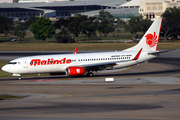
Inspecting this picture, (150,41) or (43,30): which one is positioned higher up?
(43,30)

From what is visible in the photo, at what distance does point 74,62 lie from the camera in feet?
152

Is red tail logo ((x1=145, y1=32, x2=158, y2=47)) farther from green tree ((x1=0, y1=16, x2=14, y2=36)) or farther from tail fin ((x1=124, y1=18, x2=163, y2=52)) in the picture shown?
green tree ((x1=0, y1=16, x2=14, y2=36))

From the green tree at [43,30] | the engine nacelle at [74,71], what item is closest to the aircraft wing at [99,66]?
the engine nacelle at [74,71]

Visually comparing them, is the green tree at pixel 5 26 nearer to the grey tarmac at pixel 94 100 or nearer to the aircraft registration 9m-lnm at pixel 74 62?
the aircraft registration 9m-lnm at pixel 74 62

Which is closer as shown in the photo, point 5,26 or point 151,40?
point 151,40

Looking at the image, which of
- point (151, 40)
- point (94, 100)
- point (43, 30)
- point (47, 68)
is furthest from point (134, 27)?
point (94, 100)

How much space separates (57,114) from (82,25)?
12245 centimetres

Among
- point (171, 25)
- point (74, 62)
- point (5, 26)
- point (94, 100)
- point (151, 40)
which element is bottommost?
point (94, 100)

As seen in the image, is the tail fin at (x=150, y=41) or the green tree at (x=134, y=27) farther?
the green tree at (x=134, y=27)

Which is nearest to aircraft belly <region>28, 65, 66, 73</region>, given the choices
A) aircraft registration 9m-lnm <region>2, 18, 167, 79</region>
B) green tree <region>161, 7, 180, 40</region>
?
aircraft registration 9m-lnm <region>2, 18, 167, 79</region>

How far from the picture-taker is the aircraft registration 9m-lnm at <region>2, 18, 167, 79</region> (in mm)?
44688

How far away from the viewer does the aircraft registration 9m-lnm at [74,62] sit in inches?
1759

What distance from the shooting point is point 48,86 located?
1511 inches

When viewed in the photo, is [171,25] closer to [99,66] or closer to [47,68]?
[99,66]
